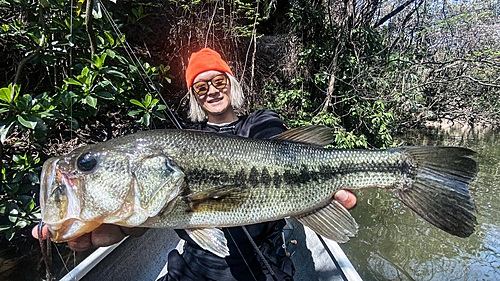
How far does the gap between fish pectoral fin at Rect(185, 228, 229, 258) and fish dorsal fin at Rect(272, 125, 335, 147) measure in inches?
29.0

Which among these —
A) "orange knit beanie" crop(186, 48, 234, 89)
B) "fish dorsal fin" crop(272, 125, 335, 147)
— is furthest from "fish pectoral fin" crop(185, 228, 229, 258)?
"orange knit beanie" crop(186, 48, 234, 89)

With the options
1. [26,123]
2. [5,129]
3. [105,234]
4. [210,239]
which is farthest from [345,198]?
[5,129]

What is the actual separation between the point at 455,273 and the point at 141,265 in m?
5.54

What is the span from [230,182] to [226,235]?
0.86 m

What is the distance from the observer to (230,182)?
1509mm

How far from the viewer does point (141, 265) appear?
10.3ft

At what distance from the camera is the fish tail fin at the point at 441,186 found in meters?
1.48

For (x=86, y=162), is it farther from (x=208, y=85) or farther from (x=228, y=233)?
(x=208, y=85)

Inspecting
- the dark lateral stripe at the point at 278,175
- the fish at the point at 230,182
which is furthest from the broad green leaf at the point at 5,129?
the dark lateral stripe at the point at 278,175

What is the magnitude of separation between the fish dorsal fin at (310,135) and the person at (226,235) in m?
0.37

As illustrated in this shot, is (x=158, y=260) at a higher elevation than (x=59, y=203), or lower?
lower

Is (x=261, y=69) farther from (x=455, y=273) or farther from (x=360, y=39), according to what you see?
(x=455, y=273)

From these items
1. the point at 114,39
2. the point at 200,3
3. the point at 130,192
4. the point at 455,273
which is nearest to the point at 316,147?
the point at 130,192

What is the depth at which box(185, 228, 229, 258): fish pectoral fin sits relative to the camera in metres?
1.42
